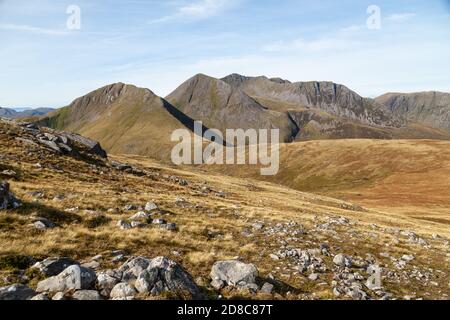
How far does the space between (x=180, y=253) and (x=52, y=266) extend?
6485mm

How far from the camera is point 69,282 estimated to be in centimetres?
1226

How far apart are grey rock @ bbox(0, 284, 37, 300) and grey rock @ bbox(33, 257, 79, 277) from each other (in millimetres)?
2108

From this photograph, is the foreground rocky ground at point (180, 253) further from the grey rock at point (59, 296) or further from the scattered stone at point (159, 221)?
the grey rock at point (59, 296)

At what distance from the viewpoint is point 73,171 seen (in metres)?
43.0

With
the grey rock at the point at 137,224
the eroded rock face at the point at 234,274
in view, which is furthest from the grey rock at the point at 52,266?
the grey rock at the point at 137,224

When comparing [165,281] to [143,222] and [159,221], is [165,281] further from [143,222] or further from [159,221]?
[159,221]

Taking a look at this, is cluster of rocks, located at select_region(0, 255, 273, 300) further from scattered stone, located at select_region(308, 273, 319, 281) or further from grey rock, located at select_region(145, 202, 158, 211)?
grey rock, located at select_region(145, 202, 158, 211)

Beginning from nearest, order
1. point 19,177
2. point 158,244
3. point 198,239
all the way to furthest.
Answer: point 158,244 < point 198,239 < point 19,177

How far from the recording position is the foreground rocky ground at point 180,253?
1310 cm

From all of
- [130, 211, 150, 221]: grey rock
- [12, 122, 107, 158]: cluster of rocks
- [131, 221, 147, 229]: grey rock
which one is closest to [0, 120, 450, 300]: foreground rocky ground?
[130, 211, 150, 221]: grey rock

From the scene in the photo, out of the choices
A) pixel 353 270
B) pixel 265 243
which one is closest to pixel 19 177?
pixel 265 243

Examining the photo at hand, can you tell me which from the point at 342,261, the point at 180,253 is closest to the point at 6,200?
the point at 180,253

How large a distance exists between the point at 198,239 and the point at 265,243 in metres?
4.11
